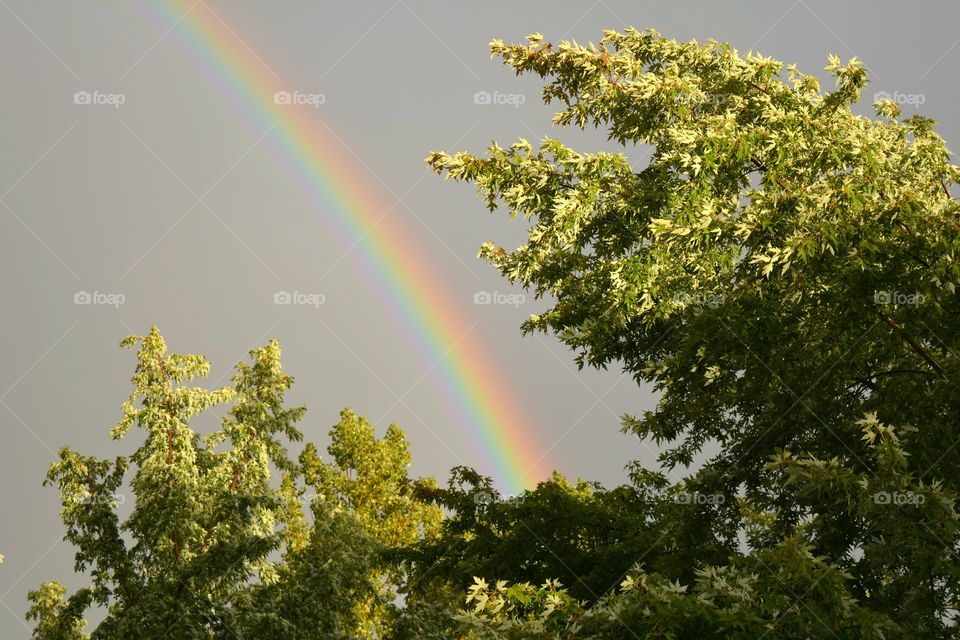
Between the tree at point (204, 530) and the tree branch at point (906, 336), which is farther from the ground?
the tree branch at point (906, 336)

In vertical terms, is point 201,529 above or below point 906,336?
below

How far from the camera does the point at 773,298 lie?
11.0 meters

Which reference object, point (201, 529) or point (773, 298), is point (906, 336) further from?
point (201, 529)

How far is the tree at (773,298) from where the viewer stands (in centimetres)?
867

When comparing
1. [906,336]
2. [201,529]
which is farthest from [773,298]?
[201,529]

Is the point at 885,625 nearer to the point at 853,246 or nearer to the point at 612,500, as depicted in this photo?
the point at 853,246

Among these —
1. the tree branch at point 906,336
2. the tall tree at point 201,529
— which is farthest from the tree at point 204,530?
the tree branch at point 906,336

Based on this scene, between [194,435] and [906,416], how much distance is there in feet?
48.3

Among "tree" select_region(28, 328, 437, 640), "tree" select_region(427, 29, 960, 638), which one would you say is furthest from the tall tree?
"tree" select_region(427, 29, 960, 638)

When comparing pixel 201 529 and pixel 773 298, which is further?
pixel 201 529

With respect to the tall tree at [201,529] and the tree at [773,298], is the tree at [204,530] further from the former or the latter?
the tree at [773,298]

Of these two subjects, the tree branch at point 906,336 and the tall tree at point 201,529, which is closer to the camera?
the tree branch at point 906,336

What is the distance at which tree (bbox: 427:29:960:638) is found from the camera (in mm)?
8672

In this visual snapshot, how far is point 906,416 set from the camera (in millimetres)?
10234
